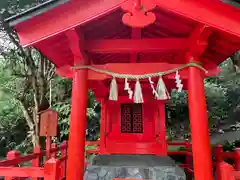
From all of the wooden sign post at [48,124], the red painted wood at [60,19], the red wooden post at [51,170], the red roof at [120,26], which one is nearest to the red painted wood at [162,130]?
the red roof at [120,26]

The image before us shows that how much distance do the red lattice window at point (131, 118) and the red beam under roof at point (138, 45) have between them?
2722mm

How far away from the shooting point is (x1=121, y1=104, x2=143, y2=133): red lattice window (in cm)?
582

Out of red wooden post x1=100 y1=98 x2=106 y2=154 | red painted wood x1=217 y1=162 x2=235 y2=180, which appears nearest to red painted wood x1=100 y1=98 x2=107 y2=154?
red wooden post x1=100 y1=98 x2=106 y2=154

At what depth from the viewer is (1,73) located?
48.7ft

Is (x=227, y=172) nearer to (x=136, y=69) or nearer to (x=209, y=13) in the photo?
(x=136, y=69)

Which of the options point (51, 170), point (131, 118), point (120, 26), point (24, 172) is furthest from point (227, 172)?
point (131, 118)

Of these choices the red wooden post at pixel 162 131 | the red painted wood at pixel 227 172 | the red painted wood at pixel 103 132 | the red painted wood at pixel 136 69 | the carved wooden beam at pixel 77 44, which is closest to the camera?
the red painted wood at pixel 227 172

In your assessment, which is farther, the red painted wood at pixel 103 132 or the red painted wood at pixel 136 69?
the red painted wood at pixel 103 132

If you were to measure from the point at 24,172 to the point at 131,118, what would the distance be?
3566 millimetres

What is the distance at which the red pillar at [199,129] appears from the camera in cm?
303

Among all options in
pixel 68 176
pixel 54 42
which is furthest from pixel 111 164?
pixel 54 42

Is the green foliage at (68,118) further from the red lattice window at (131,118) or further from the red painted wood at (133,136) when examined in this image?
the red lattice window at (131,118)

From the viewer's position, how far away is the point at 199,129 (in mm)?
3148

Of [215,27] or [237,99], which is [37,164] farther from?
[237,99]
